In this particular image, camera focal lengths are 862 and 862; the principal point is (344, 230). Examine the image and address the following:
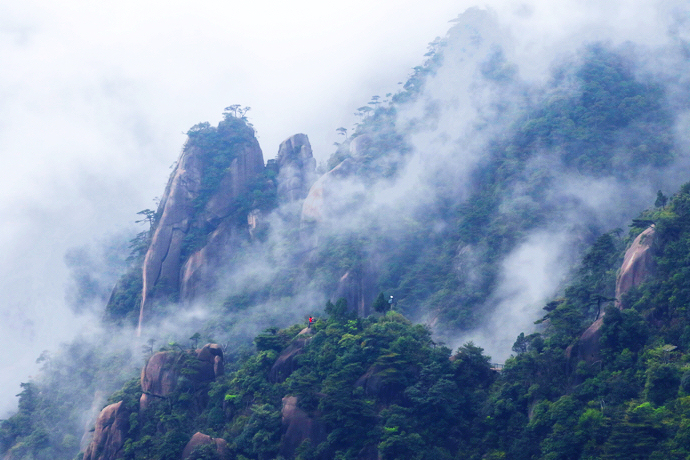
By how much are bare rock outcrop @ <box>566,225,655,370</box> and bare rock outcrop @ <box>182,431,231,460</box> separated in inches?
763

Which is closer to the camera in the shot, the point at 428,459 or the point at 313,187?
the point at 428,459

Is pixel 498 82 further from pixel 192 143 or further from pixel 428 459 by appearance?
pixel 428 459

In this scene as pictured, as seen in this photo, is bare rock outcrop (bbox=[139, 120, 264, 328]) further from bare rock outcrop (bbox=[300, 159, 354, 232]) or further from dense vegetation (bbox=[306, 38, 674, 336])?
dense vegetation (bbox=[306, 38, 674, 336])

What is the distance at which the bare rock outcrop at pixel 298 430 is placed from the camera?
47094 millimetres

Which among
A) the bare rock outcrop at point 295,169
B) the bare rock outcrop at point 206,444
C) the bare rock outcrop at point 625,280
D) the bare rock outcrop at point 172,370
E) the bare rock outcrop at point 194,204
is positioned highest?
the bare rock outcrop at point 295,169

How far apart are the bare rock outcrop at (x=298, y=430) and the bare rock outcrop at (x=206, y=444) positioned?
3276mm

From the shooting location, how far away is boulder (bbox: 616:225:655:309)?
46969 mm

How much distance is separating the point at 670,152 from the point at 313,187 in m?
29.3

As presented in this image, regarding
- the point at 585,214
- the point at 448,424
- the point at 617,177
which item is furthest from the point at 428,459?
the point at 617,177

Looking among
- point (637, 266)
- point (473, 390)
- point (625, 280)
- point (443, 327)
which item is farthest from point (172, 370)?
point (637, 266)

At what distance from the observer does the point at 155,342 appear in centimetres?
6731

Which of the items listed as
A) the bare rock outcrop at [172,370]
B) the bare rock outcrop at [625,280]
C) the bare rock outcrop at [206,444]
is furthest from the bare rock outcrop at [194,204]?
the bare rock outcrop at [625,280]

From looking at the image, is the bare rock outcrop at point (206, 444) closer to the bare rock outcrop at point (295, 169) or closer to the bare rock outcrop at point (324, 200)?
the bare rock outcrop at point (324, 200)

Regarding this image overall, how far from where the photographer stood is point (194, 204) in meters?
74.9
